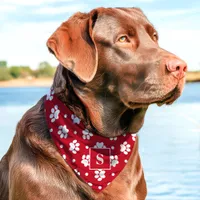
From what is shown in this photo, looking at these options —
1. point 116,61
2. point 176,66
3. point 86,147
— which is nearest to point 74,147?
point 86,147

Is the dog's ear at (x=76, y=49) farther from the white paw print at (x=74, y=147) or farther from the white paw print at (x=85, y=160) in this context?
the white paw print at (x=85, y=160)

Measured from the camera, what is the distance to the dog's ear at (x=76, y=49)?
479 centimetres

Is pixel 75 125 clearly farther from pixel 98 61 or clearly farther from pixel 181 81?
pixel 181 81

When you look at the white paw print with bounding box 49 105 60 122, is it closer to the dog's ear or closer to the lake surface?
the dog's ear

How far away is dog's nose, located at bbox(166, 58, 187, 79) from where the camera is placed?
464cm

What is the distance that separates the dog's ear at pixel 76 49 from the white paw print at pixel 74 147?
59 cm

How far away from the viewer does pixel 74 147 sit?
5.22 metres

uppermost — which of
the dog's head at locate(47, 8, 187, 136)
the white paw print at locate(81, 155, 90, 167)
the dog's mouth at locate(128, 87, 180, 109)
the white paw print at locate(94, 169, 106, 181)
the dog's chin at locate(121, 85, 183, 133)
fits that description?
the dog's head at locate(47, 8, 187, 136)

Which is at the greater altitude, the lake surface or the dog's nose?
the dog's nose

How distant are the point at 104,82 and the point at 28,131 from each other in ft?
2.10

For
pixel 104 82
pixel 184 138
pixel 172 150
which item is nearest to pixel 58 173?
pixel 104 82

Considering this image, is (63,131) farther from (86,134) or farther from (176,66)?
(176,66)

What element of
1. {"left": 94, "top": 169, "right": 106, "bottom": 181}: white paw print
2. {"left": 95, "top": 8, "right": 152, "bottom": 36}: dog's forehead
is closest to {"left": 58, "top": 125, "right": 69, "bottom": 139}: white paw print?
{"left": 94, "top": 169, "right": 106, "bottom": 181}: white paw print

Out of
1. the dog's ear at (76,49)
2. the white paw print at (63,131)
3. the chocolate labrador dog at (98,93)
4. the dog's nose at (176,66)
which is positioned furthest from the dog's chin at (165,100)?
the white paw print at (63,131)
